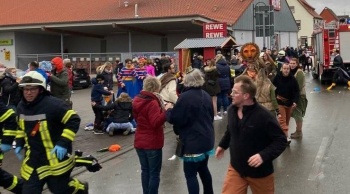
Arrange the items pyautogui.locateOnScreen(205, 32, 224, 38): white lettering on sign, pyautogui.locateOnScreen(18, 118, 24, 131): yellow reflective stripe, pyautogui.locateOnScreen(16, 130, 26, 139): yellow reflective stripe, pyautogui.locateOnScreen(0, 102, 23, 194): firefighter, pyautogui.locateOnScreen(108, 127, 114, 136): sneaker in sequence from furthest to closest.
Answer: pyautogui.locateOnScreen(205, 32, 224, 38): white lettering on sign < pyautogui.locateOnScreen(108, 127, 114, 136): sneaker < pyautogui.locateOnScreen(0, 102, 23, 194): firefighter < pyautogui.locateOnScreen(16, 130, 26, 139): yellow reflective stripe < pyautogui.locateOnScreen(18, 118, 24, 131): yellow reflective stripe

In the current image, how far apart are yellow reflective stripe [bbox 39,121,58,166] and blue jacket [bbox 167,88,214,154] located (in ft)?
4.82

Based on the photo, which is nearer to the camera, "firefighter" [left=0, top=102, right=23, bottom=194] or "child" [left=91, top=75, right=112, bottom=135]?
"firefighter" [left=0, top=102, right=23, bottom=194]

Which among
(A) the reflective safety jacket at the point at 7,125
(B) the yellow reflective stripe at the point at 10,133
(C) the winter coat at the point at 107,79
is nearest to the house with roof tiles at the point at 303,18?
(C) the winter coat at the point at 107,79

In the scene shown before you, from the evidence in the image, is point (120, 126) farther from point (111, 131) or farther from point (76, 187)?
point (76, 187)

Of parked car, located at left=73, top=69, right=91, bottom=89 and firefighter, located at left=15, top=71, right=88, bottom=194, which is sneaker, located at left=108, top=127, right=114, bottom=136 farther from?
parked car, located at left=73, top=69, right=91, bottom=89

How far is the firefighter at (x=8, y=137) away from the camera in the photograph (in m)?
5.97

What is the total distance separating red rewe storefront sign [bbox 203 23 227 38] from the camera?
25.4 m

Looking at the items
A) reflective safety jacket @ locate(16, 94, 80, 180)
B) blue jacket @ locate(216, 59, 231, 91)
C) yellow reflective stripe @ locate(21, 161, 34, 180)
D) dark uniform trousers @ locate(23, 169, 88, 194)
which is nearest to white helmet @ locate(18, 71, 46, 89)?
reflective safety jacket @ locate(16, 94, 80, 180)

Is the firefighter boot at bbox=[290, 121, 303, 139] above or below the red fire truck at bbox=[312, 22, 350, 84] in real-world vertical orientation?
below

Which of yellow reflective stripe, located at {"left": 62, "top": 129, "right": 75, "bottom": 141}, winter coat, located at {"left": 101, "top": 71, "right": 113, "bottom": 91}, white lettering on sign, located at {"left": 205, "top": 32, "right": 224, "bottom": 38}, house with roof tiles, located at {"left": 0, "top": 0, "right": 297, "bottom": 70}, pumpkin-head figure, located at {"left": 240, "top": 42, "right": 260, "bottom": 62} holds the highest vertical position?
house with roof tiles, located at {"left": 0, "top": 0, "right": 297, "bottom": 70}

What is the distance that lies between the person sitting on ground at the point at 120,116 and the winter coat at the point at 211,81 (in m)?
2.57

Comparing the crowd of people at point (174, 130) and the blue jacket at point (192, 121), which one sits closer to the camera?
the crowd of people at point (174, 130)

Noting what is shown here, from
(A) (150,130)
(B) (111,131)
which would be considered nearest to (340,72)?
(B) (111,131)

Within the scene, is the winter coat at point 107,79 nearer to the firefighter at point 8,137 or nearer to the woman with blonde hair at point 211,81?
the woman with blonde hair at point 211,81
